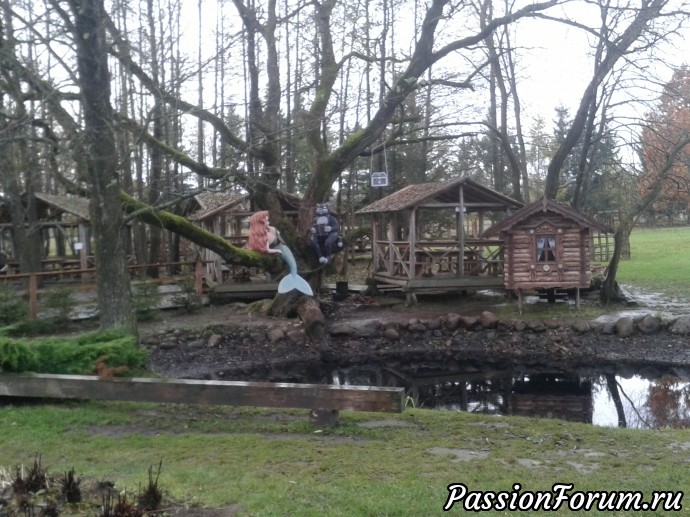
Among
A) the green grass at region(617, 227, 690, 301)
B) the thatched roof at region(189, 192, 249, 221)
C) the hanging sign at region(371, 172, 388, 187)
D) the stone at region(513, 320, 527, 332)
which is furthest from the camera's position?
the thatched roof at region(189, 192, 249, 221)

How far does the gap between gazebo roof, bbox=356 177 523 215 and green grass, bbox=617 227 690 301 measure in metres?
5.92

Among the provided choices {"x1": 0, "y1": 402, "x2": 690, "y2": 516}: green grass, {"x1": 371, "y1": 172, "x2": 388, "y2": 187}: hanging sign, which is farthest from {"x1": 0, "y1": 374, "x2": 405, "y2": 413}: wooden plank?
{"x1": 371, "y1": 172, "x2": 388, "y2": 187}: hanging sign

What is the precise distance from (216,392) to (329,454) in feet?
5.96

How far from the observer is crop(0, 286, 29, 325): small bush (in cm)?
1622

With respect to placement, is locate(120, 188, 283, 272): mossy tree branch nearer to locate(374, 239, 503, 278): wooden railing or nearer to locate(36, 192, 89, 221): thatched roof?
locate(374, 239, 503, 278): wooden railing

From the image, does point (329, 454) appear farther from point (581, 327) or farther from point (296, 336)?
point (581, 327)

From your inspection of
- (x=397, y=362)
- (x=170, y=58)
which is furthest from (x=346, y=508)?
(x=397, y=362)

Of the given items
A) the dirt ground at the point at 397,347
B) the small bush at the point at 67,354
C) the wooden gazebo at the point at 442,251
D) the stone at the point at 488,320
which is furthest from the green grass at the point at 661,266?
the small bush at the point at 67,354

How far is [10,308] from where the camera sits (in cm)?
1633

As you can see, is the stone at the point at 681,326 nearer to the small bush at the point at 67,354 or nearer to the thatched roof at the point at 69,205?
the small bush at the point at 67,354

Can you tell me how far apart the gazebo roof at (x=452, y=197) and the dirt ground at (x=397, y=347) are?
3.24 meters

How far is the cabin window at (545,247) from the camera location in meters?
19.0

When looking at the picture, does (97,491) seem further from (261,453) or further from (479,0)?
(479,0)

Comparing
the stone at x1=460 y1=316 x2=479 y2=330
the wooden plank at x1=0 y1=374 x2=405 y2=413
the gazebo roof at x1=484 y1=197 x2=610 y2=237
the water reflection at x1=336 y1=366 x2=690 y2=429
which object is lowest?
the water reflection at x1=336 y1=366 x2=690 y2=429
